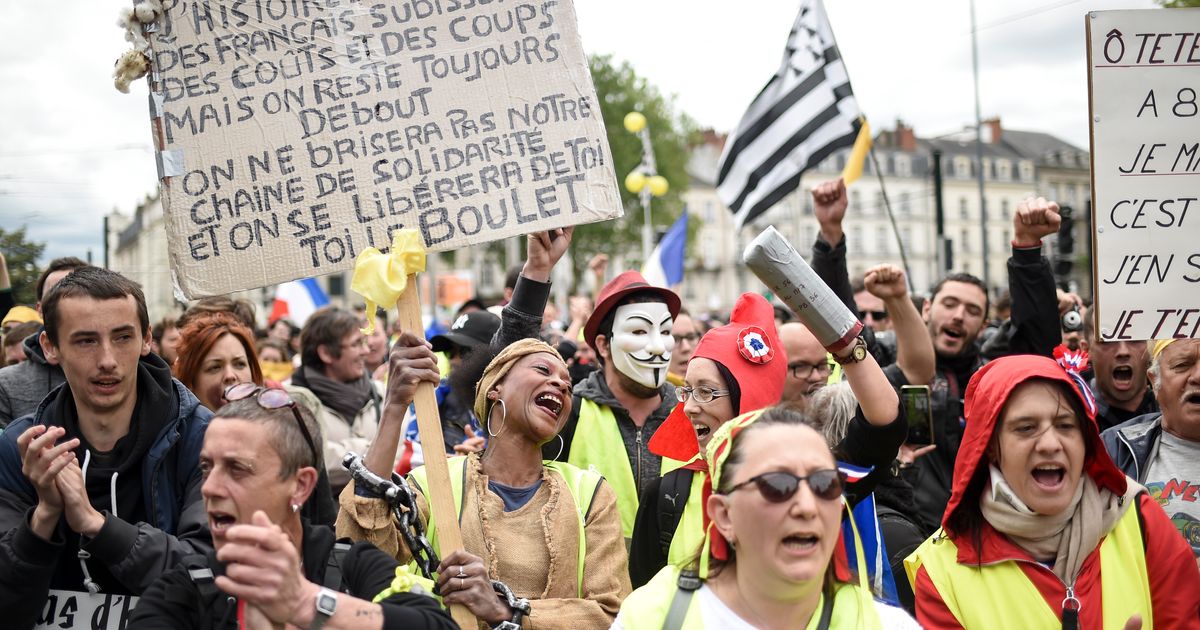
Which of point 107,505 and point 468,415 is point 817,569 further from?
point 468,415

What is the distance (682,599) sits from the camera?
8.57 ft

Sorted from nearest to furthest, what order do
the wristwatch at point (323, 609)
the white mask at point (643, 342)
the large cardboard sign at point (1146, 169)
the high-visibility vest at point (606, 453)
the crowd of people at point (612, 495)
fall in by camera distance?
1. the wristwatch at point (323, 609)
2. the crowd of people at point (612, 495)
3. the large cardboard sign at point (1146, 169)
4. the high-visibility vest at point (606, 453)
5. the white mask at point (643, 342)

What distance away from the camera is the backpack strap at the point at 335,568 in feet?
8.99

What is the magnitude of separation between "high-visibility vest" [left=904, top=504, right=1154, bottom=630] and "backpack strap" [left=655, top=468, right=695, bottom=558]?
0.86m

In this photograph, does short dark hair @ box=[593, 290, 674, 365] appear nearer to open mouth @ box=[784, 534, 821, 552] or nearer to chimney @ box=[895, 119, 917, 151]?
open mouth @ box=[784, 534, 821, 552]

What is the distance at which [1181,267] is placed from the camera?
12.8 feet

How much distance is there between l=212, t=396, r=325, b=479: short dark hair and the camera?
2.71 metres


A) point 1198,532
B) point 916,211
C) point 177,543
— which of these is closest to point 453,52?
point 177,543

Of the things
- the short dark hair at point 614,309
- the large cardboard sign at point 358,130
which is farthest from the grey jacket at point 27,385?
the short dark hair at point 614,309

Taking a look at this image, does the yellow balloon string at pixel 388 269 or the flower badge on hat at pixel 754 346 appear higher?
the yellow balloon string at pixel 388 269

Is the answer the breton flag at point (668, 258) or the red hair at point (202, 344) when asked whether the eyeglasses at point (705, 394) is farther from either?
the breton flag at point (668, 258)

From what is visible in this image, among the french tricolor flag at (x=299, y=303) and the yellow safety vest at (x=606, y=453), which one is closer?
the yellow safety vest at (x=606, y=453)

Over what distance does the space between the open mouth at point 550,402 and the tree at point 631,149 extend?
4342 centimetres

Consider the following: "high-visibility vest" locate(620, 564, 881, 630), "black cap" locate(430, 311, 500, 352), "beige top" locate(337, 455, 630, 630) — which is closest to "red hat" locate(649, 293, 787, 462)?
"beige top" locate(337, 455, 630, 630)
